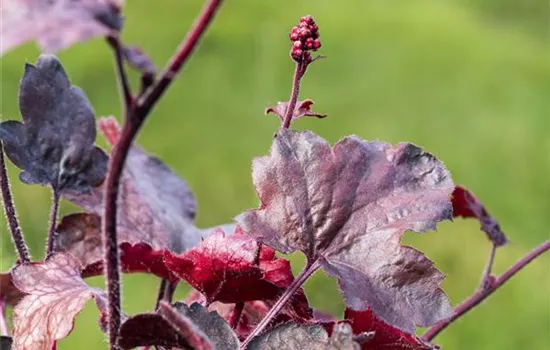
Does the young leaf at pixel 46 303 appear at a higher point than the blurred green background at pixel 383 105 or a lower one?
higher

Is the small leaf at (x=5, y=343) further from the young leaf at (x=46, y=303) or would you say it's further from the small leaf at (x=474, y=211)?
the small leaf at (x=474, y=211)

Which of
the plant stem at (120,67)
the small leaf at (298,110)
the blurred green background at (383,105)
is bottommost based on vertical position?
the blurred green background at (383,105)

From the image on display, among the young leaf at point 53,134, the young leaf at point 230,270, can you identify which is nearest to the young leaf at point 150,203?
the young leaf at point 53,134

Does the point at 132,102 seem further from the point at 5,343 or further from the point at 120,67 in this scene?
the point at 5,343

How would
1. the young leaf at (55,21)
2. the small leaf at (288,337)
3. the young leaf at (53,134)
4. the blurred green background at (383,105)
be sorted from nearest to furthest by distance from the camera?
the young leaf at (55,21)
the small leaf at (288,337)
the young leaf at (53,134)
the blurred green background at (383,105)

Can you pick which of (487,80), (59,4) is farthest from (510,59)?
(59,4)

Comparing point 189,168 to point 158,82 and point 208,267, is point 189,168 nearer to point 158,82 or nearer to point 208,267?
point 208,267

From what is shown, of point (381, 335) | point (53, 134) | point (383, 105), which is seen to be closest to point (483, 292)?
point (381, 335)
